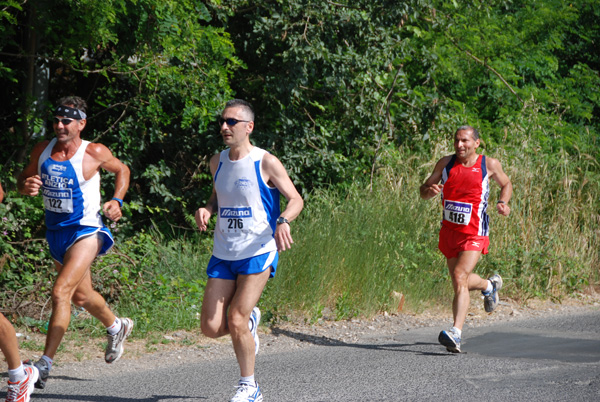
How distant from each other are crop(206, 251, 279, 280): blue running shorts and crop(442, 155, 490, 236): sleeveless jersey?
2925 mm

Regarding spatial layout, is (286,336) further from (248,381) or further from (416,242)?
(416,242)

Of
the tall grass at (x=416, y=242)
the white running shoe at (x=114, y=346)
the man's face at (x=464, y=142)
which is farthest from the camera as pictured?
the tall grass at (x=416, y=242)

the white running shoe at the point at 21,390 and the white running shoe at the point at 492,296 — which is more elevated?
the white running shoe at the point at 492,296

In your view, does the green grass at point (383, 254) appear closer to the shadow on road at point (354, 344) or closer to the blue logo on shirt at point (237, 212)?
the shadow on road at point (354, 344)

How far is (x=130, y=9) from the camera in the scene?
8102 mm

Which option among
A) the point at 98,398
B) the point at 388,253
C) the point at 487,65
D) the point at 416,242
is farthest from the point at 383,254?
the point at 487,65

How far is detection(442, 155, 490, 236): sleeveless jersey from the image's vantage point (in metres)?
7.43

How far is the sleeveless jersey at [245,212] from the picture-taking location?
501 cm

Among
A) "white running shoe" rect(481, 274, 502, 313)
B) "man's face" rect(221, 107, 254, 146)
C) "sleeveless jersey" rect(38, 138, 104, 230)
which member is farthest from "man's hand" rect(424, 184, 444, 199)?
"sleeveless jersey" rect(38, 138, 104, 230)

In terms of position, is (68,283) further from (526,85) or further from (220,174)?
(526,85)

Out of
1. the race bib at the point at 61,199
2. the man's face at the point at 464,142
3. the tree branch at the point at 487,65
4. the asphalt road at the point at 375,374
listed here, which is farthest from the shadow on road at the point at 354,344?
the tree branch at the point at 487,65

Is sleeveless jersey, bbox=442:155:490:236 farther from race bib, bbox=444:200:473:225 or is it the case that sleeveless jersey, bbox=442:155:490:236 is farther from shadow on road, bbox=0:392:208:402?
shadow on road, bbox=0:392:208:402

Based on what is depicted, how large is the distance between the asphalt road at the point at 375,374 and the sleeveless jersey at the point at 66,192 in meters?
1.24

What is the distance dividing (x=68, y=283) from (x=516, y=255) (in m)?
7.04
